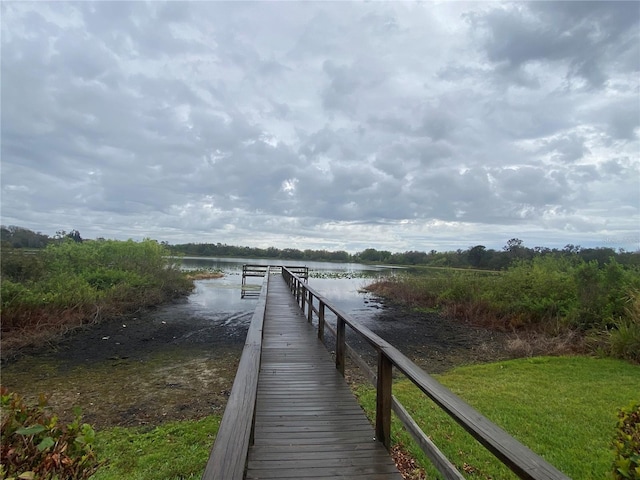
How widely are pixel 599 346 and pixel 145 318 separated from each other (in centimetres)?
1635

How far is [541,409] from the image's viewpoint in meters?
5.12

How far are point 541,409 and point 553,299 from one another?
10.7m

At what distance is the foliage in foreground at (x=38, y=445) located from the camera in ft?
6.20

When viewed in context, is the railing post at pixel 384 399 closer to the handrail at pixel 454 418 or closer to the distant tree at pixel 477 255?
the handrail at pixel 454 418

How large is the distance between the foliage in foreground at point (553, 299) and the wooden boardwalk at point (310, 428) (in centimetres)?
814

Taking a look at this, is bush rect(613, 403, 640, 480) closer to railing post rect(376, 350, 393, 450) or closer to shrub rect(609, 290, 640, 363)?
railing post rect(376, 350, 393, 450)

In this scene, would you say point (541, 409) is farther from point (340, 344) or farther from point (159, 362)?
point (159, 362)

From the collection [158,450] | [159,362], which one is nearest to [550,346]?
[158,450]

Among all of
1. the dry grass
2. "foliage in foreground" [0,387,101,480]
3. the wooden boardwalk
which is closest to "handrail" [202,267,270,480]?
the wooden boardwalk

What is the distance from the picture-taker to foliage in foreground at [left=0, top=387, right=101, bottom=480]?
1.89 meters

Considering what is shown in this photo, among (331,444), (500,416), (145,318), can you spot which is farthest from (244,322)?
(331,444)

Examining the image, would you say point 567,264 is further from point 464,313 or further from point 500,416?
point 500,416

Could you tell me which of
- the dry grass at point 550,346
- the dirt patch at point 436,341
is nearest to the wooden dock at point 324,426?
the dirt patch at point 436,341

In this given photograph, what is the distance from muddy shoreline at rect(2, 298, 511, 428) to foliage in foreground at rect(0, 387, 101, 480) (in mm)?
3841
